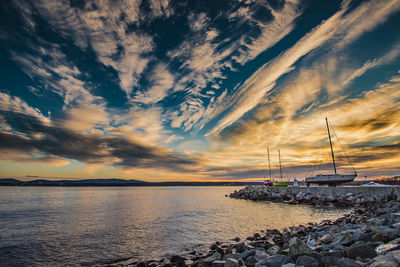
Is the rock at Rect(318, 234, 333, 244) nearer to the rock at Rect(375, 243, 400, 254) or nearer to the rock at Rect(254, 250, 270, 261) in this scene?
the rock at Rect(375, 243, 400, 254)

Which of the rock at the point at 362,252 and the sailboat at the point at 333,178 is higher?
the sailboat at the point at 333,178

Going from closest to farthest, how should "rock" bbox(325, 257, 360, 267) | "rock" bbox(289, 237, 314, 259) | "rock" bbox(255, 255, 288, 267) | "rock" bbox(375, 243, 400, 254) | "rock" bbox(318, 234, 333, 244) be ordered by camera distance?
"rock" bbox(325, 257, 360, 267) < "rock" bbox(375, 243, 400, 254) < "rock" bbox(255, 255, 288, 267) < "rock" bbox(289, 237, 314, 259) < "rock" bbox(318, 234, 333, 244)

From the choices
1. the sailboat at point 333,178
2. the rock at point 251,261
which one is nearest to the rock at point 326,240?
the rock at point 251,261

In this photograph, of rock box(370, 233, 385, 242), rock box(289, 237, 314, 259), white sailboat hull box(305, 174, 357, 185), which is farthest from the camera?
white sailboat hull box(305, 174, 357, 185)

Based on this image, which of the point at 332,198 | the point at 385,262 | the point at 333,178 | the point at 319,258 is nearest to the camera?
the point at 385,262

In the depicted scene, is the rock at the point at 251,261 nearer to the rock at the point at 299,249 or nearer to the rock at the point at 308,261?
the rock at the point at 299,249

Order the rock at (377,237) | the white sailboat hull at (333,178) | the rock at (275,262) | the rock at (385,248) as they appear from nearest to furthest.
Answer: the rock at (385,248) < the rock at (275,262) < the rock at (377,237) < the white sailboat hull at (333,178)

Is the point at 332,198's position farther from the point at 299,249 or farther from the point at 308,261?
the point at 308,261

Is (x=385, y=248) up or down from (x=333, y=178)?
down

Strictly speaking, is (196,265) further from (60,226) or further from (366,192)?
(366,192)

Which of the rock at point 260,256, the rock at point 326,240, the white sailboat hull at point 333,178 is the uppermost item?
the white sailboat hull at point 333,178

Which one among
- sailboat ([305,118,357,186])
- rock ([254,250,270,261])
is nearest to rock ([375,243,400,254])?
rock ([254,250,270,261])

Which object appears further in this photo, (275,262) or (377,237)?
(377,237)

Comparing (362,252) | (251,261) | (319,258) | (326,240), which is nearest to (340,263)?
(319,258)
